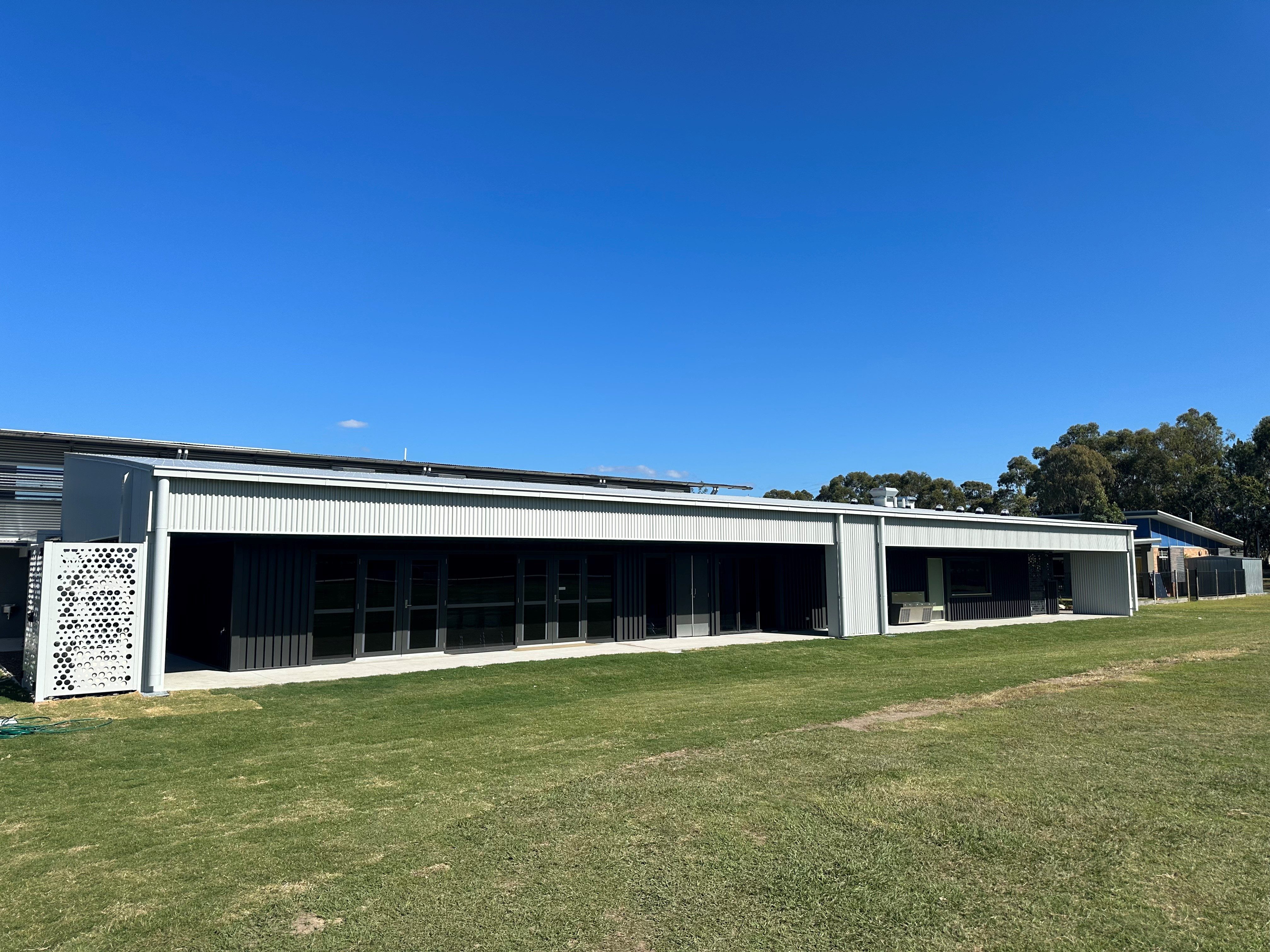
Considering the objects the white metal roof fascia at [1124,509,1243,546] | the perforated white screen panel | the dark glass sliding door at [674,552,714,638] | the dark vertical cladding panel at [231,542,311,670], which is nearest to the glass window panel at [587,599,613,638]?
the dark glass sliding door at [674,552,714,638]

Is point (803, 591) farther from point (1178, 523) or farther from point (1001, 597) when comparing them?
point (1178, 523)

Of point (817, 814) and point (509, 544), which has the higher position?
point (509, 544)

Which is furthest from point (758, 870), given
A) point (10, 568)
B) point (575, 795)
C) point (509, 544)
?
point (10, 568)

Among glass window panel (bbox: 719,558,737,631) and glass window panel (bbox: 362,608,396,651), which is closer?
glass window panel (bbox: 362,608,396,651)

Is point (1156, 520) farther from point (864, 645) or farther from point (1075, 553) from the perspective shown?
point (864, 645)

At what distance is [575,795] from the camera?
5.96 metres

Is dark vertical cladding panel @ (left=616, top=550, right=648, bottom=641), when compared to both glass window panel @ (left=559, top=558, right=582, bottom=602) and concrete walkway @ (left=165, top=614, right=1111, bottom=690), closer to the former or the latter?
concrete walkway @ (left=165, top=614, right=1111, bottom=690)

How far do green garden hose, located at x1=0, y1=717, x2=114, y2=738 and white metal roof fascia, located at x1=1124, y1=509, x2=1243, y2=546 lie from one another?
45.3 meters

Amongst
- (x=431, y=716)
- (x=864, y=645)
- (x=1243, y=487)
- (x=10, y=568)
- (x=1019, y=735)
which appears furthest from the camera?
(x=1243, y=487)

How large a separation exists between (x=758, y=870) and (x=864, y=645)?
13.8m

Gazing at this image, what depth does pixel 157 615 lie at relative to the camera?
1101 cm

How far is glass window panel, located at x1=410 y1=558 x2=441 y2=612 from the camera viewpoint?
1570cm

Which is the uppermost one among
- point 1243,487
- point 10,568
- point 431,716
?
point 1243,487

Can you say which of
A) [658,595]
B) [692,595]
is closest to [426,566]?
[658,595]
